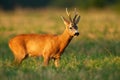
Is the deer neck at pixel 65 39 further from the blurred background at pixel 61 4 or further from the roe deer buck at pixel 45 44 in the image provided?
the blurred background at pixel 61 4

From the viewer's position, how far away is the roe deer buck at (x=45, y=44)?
12.8m

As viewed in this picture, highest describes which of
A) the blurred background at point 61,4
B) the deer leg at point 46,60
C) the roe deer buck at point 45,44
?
the roe deer buck at point 45,44

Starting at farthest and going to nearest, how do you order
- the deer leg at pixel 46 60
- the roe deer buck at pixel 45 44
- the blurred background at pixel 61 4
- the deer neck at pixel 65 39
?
the blurred background at pixel 61 4, the deer neck at pixel 65 39, the roe deer buck at pixel 45 44, the deer leg at pixel 46 60

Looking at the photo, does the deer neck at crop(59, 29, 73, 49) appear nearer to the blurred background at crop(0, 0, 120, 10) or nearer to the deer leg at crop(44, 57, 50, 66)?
the deer leg at crop(44, 57, 50, 66)

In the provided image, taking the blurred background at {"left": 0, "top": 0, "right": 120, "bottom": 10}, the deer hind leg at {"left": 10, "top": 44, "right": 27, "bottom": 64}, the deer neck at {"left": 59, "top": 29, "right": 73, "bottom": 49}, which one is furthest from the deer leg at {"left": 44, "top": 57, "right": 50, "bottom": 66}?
the blurred background at {"left": 0, "top": 0, "right": 120, "bottom": 10}

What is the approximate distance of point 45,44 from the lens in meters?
13.1

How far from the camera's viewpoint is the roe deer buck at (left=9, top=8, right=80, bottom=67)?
12.8m

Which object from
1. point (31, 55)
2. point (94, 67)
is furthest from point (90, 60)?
point (31, 55)

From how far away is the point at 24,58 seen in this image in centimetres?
1314

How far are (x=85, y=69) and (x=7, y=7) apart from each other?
34858 millimetres

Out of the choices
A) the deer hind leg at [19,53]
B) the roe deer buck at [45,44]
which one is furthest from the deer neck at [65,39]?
the deer hind leg at [19,53]

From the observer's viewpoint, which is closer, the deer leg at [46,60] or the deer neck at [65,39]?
the deer leg at [46,60]

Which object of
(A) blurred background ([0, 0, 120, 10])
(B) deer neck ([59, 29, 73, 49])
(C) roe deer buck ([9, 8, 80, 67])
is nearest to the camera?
(C) roe deer buck ([9, 8, 80, 67])

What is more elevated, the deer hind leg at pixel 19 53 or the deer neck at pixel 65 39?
the deer neck at pixel 65 39
